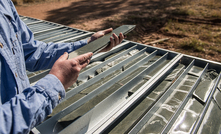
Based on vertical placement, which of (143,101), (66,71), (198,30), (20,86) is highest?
(66,71)

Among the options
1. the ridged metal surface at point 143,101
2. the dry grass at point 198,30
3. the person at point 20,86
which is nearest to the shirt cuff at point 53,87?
the person at point 20,86

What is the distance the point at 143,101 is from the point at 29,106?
1374 millimetres

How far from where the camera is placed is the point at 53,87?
3.34 feet

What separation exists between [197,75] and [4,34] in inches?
97.0

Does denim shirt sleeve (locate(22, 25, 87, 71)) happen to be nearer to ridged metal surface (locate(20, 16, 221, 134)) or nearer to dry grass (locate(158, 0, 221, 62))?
ridged metal surface (locate(20, 16, 221, 134))

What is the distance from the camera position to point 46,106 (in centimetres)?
99

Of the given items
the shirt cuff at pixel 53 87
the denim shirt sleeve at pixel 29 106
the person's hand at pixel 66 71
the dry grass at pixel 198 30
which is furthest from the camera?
the dry grass at pixel 198 30

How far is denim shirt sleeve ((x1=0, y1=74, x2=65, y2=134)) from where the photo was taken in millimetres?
846

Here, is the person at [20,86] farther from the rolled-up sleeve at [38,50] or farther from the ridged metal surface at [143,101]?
the ridged metal surface at [143,101]

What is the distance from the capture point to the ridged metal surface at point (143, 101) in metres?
1.62

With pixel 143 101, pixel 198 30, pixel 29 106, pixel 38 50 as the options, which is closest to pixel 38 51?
pixel 38 50

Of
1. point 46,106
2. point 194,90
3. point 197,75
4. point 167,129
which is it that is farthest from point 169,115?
point 46,106

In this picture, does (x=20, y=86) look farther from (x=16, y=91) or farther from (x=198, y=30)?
(x=198, y=30)

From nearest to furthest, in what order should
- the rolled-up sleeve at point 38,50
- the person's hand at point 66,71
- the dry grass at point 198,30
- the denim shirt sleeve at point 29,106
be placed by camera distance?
the denim shirt sleeve at point 29,106, the person's hand at point 66,71, the rolled-up sleeve at point 38,50, the dry grass at point 198,30
